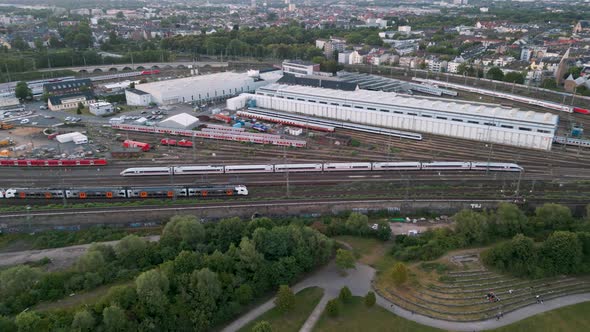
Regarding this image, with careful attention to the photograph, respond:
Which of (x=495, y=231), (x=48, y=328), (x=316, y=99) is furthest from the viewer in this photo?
(x=316, y=99)

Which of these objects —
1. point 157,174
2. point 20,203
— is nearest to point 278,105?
point 157,174

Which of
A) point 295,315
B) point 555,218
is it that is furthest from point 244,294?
point 555,218

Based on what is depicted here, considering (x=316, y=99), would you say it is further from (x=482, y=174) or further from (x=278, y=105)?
(x=482, y=174)

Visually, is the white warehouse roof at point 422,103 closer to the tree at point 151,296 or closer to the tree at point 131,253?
the tree at point 131,253

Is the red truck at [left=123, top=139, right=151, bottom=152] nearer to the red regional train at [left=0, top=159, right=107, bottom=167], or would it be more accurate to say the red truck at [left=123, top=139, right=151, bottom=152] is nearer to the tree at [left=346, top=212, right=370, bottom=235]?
the red regional train at [left=0, top=159, right=107, bottom=167]

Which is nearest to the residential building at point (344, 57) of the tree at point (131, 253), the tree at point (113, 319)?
the tree at point (131, 253)
